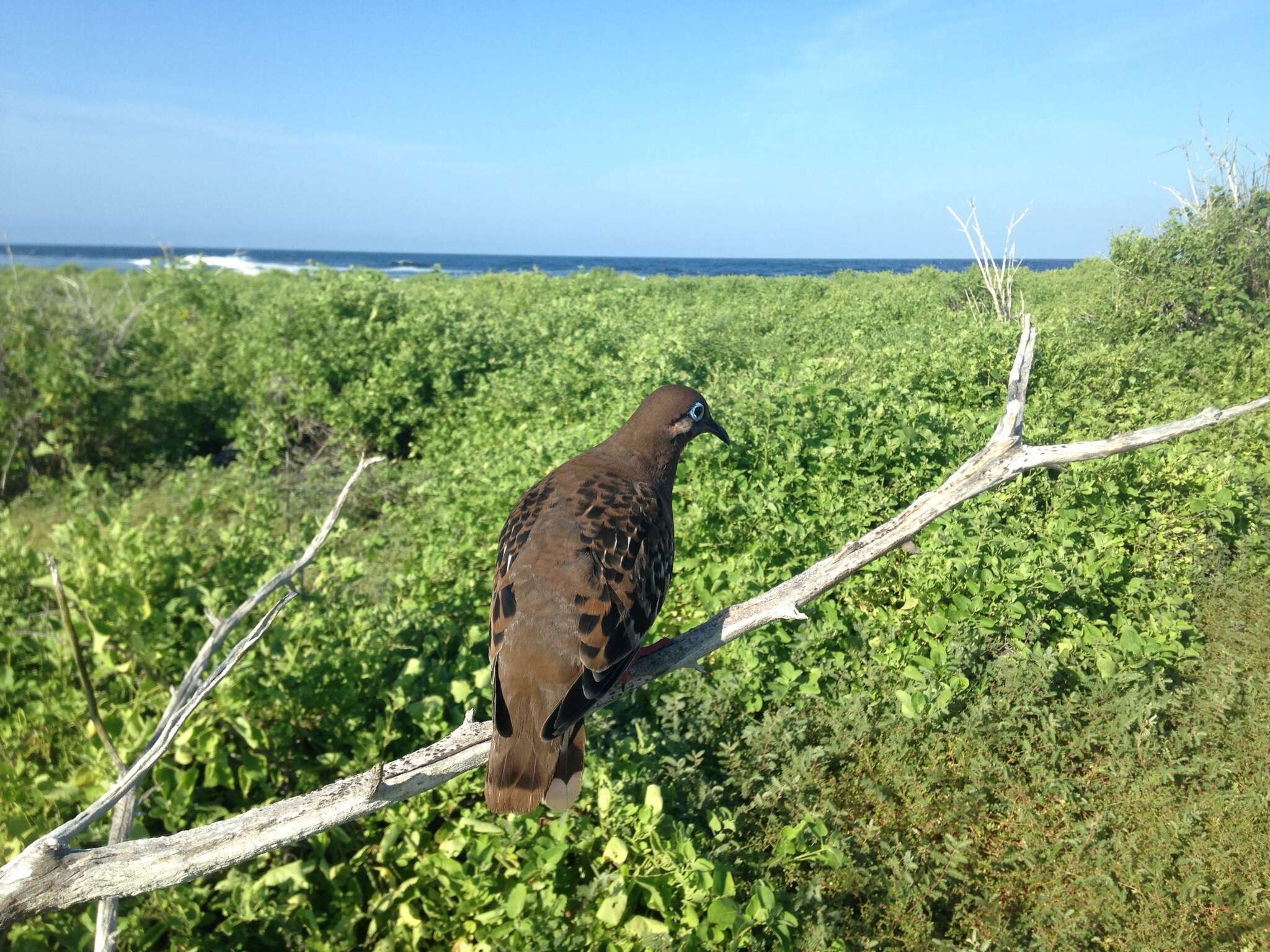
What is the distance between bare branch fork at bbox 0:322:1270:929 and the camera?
194 centimetres

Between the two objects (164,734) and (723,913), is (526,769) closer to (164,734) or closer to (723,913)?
(164,734)

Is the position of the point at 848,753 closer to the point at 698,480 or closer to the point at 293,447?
the point at 698,480

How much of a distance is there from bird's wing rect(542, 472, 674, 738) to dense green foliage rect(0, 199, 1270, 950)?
1.04 m

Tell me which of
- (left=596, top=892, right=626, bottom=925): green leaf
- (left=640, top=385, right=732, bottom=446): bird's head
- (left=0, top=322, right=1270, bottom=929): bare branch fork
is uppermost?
(left=640, top=385, right=732, bottom=446): bird's head

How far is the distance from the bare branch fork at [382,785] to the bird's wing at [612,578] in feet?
0.64

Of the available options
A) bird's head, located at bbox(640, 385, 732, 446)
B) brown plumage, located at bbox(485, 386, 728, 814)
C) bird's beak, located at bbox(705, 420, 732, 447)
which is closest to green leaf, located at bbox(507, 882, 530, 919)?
brown plumage, located at bbox(485, 386, 728, 814)

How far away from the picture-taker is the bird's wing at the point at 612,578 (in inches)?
106

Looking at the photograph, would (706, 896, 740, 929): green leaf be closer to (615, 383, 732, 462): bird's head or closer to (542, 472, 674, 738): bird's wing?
(542, 472, 674, 738): bird's wing

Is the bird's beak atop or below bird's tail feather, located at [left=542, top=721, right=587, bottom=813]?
atop

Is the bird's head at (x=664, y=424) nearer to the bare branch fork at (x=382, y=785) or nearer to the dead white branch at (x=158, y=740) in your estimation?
the bare branch fork at (x=382, y=785)

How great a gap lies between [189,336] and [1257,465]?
13.9 meters

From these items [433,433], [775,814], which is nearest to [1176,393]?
[775,814]

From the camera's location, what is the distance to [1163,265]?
12.0 metres

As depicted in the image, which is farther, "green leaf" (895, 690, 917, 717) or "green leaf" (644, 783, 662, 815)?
"green leaf" (895, 690, 917, 717)
